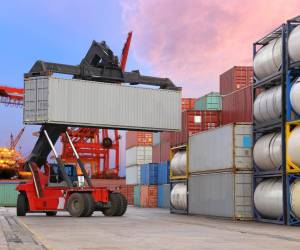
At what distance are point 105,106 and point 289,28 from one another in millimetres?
12060

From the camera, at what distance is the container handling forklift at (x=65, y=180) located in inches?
1190

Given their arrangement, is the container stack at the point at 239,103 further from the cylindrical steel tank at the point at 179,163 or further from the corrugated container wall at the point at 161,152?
the corrugated container wall at the point at 161,152

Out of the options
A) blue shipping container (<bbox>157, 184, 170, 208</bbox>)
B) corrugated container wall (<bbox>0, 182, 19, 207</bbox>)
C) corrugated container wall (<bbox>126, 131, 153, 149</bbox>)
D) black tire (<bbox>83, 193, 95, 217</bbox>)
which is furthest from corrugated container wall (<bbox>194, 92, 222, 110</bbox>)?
corrugated container wall (<bbox>0, 182, 19, 207</bbox>)

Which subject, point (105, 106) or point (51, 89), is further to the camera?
point (105, 106)

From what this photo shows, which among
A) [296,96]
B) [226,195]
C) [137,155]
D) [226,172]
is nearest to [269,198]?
[226,195]

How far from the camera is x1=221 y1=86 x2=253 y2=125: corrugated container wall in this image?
100 ft

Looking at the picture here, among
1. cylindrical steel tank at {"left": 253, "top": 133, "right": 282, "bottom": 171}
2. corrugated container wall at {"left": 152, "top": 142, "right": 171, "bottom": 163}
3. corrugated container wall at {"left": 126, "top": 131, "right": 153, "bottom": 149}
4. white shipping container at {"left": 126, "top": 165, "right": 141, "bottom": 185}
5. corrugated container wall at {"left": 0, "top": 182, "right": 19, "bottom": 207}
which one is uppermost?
corrugated container wall at {"left": 126, "top": 131, "right": 153, "bottom": 149}

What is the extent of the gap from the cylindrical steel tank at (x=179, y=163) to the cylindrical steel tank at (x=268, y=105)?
353 inches

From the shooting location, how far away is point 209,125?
3606cm

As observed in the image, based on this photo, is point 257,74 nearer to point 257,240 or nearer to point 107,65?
point 107,65

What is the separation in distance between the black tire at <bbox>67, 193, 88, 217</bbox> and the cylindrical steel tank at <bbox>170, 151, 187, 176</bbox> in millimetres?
8283

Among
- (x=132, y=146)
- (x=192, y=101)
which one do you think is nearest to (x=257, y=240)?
(x=192, y=101)

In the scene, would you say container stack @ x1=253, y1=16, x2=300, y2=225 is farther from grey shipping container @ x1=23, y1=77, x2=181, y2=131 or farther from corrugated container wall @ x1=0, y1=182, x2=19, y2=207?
corrugated container wall @ x1=0, y1=182, x2=19, y2=207

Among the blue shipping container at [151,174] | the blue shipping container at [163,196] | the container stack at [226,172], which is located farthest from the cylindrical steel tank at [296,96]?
the blue shipping container at [151,174]
